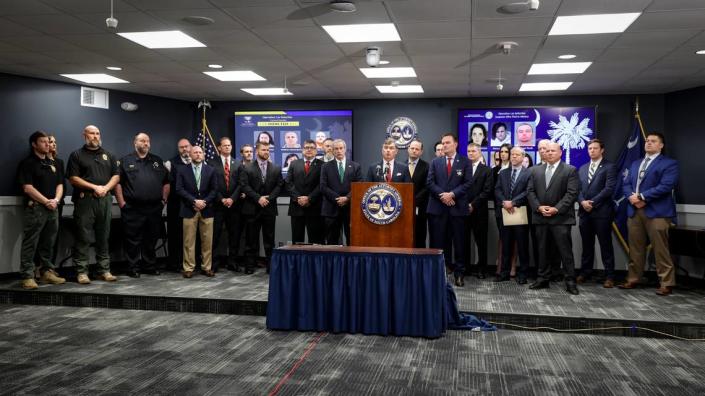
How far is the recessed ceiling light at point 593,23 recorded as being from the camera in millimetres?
4734

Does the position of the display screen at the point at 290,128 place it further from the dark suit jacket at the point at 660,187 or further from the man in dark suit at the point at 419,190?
the dark suit jacket at the point at 660,187

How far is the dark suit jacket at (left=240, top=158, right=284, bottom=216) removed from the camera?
21.7ft

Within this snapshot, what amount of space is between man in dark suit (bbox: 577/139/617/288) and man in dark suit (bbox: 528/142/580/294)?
487mm

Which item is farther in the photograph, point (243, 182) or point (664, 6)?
point (243, 182)

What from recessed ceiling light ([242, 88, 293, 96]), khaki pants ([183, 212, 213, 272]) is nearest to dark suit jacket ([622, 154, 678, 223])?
khaki pants ([183, 212, 213, 272])

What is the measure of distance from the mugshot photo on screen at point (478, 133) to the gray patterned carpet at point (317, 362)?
218 inches

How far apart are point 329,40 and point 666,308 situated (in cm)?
408

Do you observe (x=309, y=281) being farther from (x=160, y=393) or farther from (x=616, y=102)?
(x=616, y=102)

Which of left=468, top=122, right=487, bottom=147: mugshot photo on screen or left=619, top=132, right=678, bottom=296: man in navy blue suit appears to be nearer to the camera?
left=619, top=132, right=678, bottom=296: man in navy blue suit

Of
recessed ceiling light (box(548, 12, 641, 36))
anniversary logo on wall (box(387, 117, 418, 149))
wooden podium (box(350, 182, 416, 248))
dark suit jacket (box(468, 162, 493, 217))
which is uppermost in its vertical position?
recessed ceiling light (box(548, 12, 641, 36))

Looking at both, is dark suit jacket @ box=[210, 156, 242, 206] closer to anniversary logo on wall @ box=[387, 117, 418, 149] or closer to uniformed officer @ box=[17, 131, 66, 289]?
uniformed officer @ box=[17, 131, 66, 289]

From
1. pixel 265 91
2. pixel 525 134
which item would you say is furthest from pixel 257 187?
pixel 525 134

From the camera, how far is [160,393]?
3.08m

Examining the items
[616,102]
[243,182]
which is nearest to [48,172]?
[243,182]
